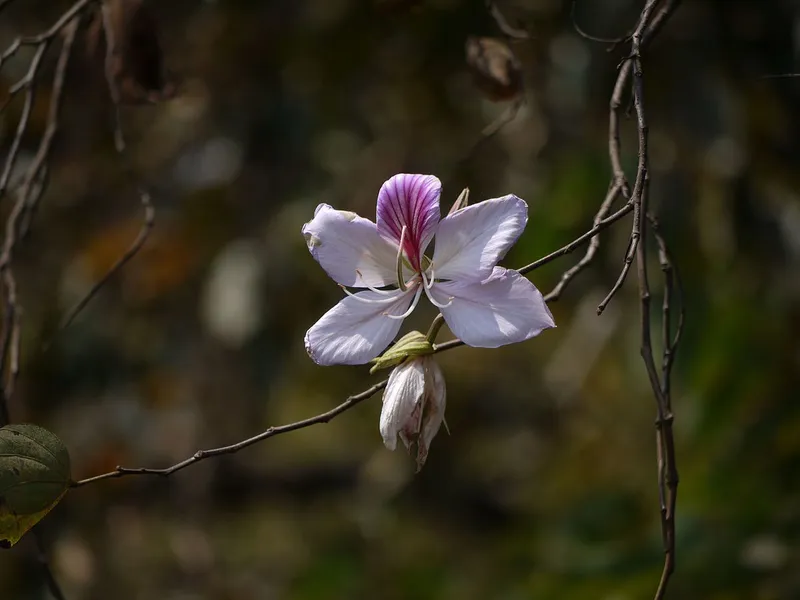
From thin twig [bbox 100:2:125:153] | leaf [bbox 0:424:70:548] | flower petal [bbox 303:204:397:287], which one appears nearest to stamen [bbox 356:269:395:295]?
flower petal [bbox 303:204:397:287]

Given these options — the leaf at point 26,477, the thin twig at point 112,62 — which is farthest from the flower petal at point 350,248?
the thin twig at point 112,62

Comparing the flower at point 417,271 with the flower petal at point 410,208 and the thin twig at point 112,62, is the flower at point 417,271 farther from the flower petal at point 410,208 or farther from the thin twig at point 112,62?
the thin twig at point 112,62

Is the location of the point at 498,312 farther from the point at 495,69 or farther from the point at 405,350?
the point at 495,69

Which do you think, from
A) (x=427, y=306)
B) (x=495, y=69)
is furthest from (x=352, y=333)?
(x=427, y=306)

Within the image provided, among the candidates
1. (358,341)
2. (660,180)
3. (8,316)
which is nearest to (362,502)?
(660,180)

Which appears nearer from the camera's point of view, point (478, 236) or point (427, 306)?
point (478, 236)

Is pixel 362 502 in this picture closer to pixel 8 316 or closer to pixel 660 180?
pixel 660 180
